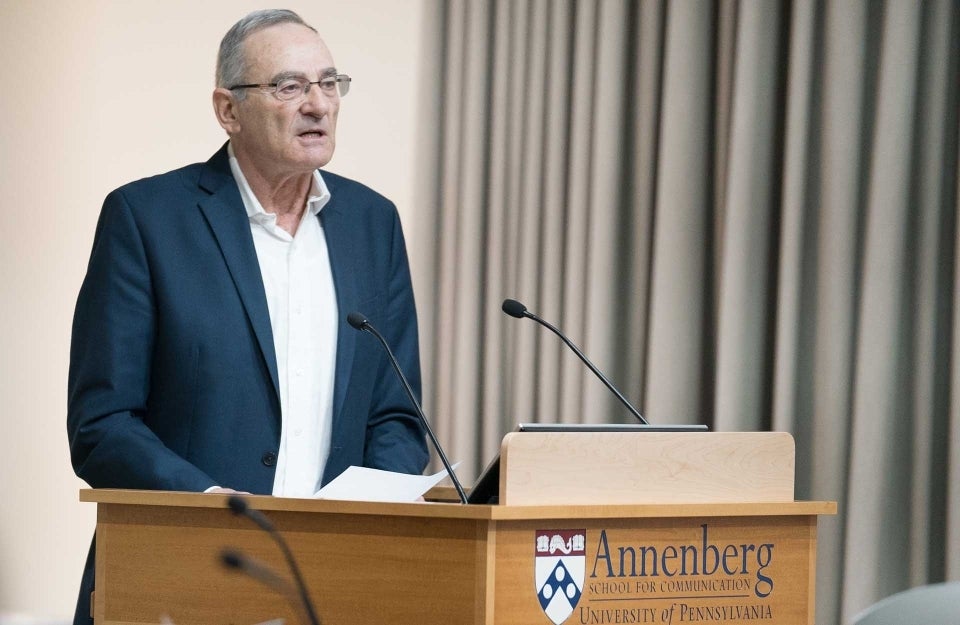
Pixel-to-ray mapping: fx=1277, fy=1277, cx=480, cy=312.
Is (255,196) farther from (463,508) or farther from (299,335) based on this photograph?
(463,508)

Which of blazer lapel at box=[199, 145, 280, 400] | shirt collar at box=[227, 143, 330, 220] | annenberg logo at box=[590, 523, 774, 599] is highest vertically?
shirt collar at box=[227, 143, 330, 220]

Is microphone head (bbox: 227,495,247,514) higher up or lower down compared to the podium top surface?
higher up

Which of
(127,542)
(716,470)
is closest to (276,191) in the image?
(127,542)

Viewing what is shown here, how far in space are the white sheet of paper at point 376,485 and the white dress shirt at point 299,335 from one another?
430 millimetres

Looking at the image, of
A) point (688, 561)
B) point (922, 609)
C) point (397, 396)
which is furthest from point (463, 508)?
point (397, 396)

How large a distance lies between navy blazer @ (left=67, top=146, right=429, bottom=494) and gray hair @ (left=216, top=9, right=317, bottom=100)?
9.1 inches

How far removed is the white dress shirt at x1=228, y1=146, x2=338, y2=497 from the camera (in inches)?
110

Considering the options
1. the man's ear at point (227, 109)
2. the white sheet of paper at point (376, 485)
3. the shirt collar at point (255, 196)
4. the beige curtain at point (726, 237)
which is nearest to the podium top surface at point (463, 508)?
the white sheet of paper at point (376, 485)

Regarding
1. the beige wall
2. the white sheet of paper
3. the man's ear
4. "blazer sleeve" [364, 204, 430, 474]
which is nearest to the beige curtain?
the beige wall

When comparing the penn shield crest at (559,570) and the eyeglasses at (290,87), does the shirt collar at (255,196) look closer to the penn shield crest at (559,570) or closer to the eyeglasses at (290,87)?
the eyeglasses at (290,87)

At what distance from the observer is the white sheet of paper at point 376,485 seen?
2271 mm

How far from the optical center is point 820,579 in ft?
12.3

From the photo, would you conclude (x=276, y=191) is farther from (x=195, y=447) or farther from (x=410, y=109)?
(x=410, y=109)

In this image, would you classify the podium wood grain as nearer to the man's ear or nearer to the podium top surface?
the podium top surface
